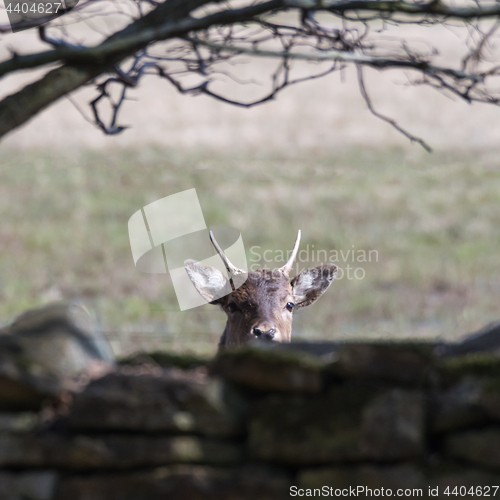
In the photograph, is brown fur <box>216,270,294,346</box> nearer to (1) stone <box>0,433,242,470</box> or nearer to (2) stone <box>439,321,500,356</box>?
(2) stone <box>439,321,500,356</box>

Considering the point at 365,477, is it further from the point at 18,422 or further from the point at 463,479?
the point at 18,422

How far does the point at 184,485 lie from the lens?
9.32 feet

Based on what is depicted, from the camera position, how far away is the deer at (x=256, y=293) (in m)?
6.22

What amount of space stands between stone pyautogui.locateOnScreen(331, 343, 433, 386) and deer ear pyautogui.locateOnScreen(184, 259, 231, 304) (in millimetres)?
3724

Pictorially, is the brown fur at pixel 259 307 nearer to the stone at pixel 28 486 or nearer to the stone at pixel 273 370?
the stone at pixel 273 370

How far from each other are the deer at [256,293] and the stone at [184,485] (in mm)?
3087

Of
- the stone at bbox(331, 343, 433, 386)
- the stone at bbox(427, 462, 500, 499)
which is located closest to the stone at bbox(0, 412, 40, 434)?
the stone at bbox(331, 343, 433, 386)

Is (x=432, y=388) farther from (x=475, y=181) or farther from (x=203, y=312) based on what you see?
(x=475, y=181)

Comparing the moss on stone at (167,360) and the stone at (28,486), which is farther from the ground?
the stone at (28,486)

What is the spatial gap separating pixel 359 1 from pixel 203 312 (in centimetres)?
1305

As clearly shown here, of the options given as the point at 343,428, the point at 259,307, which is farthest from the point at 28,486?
the point at 259,307

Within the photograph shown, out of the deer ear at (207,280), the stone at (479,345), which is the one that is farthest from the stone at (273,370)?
the deer ear at (207,280)

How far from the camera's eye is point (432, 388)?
299cm

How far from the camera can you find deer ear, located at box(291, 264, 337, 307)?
6.95m
